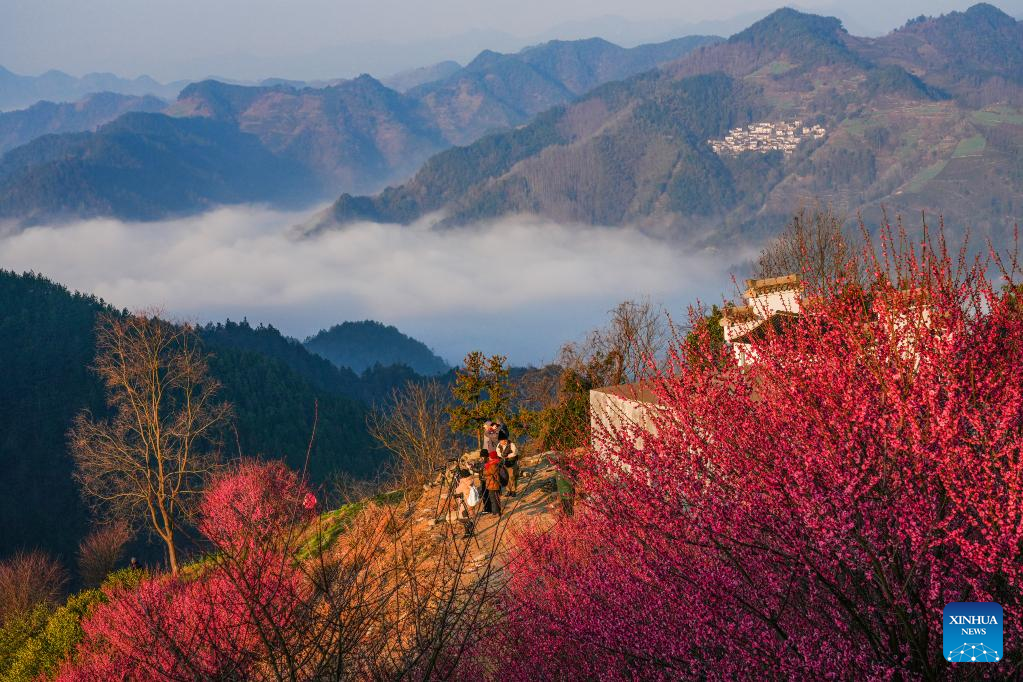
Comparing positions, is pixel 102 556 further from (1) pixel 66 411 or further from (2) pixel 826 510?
(1) pixel 66 411

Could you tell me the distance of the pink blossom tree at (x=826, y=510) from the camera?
7305 millimetres

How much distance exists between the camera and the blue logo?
7.13m

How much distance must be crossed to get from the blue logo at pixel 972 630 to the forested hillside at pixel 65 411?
11714 centimetres

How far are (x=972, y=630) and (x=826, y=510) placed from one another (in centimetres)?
154

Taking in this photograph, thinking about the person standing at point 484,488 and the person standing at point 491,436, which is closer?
the person standing at point 484,488

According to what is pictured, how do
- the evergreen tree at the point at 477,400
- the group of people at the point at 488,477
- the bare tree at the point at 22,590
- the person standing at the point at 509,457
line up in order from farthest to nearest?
the bare tree at the point at 22,590 → the evergreen tree at the point at 477,400 → the person standing at the point at 509,457 → the group of people at the point at 488,477

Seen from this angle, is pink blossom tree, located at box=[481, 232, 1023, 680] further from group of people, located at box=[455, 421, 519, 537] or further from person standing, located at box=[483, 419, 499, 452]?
person standing, located at box=[483, 419, 499, 452]

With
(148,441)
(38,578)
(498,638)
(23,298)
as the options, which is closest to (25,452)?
(23,298)

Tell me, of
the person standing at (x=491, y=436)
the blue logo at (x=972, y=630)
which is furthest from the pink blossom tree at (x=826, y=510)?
the person standing at (x=491, y=436)

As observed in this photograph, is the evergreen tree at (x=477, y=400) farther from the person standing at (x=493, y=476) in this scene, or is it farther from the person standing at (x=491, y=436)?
the person standing at (x=493, y=476)

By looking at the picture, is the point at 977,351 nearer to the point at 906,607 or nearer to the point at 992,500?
the point at 992,500

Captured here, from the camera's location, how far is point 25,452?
132m

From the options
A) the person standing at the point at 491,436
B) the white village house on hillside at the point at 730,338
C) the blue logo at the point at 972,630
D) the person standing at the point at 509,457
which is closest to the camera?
the blue logo at the point at 972,630

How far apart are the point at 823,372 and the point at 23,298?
178 m
